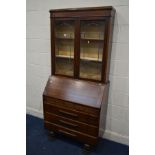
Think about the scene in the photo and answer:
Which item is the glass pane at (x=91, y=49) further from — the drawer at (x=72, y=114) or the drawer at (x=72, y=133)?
the drawer at (x=72, y=133)

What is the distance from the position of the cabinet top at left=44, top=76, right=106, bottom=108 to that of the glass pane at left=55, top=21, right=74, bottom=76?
0.48ft

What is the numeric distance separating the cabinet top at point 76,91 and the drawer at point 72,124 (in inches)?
11.3

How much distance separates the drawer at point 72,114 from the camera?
2.04 meters

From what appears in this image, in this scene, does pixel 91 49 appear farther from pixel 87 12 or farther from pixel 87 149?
pixel 87 149

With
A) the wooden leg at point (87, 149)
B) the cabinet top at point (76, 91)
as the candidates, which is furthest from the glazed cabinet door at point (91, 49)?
the wooden leg at point (87, 149)

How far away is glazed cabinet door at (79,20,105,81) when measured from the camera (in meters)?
2.12

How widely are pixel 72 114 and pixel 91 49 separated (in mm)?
919

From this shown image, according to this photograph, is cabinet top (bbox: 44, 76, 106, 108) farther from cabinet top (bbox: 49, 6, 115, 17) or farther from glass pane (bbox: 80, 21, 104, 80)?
cabinet top (bbox: 49, 6, 115, 17)

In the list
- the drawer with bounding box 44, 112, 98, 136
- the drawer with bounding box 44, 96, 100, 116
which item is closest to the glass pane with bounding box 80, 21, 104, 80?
the drawer with bounding box 44, 96, 100, 116

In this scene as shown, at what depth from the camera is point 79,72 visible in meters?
2.24

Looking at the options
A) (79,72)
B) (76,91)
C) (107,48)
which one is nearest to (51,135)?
(76,91)
